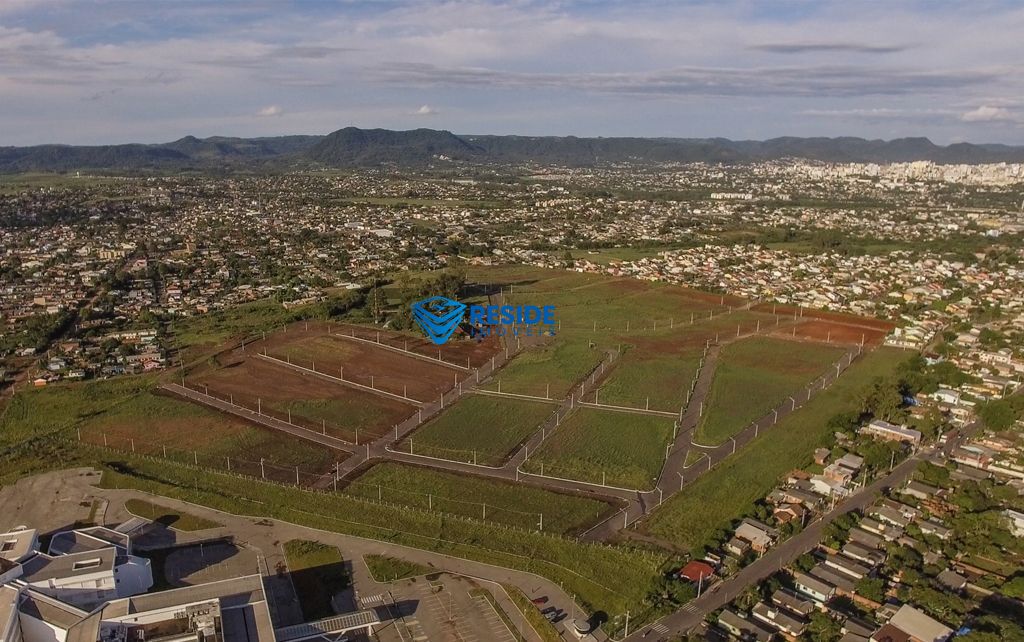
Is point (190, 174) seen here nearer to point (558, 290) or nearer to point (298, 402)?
point (558, 290)

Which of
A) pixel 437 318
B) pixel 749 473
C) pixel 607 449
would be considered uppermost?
pixel 437 318

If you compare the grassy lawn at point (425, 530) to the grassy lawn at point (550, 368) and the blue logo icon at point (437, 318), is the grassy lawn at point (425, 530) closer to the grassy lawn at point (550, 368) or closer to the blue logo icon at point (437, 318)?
the grassy lawn at point (550, 368)

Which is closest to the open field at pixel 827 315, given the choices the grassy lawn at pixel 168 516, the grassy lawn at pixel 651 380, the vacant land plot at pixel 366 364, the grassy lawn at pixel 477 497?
the grassy lawn at pixel 651 380

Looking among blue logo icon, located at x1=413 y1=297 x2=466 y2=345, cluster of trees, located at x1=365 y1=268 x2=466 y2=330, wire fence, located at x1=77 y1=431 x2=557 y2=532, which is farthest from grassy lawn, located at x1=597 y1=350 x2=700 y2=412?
cluster of trees, located at x1=365 y1=268 x2=466 y2=330

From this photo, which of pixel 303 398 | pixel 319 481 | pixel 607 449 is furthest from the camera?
pixel 303 398

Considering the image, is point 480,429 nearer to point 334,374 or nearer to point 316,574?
point 334,374

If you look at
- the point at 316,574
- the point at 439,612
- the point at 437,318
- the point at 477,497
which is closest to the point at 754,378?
the point at 477,497

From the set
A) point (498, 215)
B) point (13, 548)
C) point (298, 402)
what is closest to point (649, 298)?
point (298, 402)
